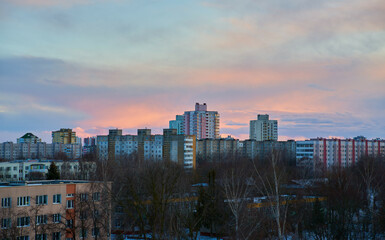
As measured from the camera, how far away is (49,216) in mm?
24984

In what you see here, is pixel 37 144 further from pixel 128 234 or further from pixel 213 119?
pixel 128 234

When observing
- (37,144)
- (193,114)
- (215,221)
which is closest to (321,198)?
(215,221)

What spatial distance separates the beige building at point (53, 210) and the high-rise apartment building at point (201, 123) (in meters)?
98.5

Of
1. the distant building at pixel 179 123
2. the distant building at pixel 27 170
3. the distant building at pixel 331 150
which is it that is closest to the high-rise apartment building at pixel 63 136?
Answer: the distant building at pixel 179 123

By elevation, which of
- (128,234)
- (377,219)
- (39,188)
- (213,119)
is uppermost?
(213,119)

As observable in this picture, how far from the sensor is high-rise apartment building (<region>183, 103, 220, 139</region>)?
415 feet

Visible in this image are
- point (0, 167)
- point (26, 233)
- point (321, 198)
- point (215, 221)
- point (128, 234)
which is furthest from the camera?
point (0, 167)

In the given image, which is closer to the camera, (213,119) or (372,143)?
(372,143)

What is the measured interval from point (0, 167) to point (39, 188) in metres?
32.7

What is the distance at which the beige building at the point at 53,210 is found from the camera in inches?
910

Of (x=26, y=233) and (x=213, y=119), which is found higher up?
(x=213, y=119)

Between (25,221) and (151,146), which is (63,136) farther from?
(25,221)

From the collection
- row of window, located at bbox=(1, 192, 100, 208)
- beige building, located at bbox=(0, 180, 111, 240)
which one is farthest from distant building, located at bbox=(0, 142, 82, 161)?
row of window, located at bbox=(1, 192, 100, 208)

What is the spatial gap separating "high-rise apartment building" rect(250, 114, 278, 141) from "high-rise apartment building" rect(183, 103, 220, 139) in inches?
496
